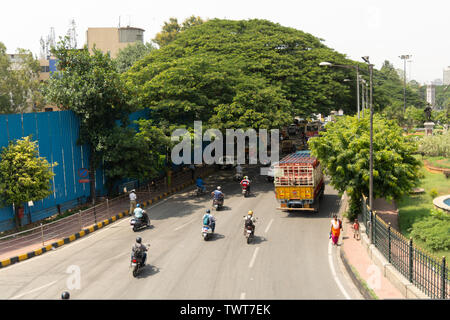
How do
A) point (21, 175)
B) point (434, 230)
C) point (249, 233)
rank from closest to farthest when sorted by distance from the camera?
1. point (249, 233)
2. point (434, 230)
3. point (21, 175)

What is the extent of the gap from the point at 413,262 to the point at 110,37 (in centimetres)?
7488

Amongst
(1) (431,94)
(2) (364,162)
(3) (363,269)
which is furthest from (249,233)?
(1) (431,94)

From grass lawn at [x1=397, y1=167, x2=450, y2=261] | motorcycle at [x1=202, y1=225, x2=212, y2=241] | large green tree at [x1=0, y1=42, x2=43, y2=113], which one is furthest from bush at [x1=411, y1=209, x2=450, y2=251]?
large green tree at [x1=0, y1=42, x2=43, y2=113]

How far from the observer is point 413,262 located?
39.0 feet

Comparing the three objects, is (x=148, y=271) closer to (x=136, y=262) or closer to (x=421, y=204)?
(x=136, y=262)

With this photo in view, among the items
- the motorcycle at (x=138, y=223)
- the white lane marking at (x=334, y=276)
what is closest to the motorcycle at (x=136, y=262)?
the motorcycle at (x=138, y=223)

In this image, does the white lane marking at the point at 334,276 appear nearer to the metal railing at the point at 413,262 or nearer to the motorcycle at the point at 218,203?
the metal railing at the point at 413,262

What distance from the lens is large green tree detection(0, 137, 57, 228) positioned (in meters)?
17.9

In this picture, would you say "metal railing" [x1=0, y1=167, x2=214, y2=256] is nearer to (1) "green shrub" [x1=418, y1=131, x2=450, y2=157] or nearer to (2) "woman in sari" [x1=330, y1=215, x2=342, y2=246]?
(2) "woman in sari" [x1=330, y1=215, x2=342, y2=246]

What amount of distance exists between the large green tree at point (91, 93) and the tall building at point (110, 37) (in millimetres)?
55805

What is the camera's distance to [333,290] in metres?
12.0

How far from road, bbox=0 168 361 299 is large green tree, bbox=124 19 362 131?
9032 mm

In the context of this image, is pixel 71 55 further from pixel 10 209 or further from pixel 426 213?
pixel 426 213

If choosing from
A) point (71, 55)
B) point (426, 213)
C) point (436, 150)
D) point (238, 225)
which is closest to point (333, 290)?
point (238, 225)
